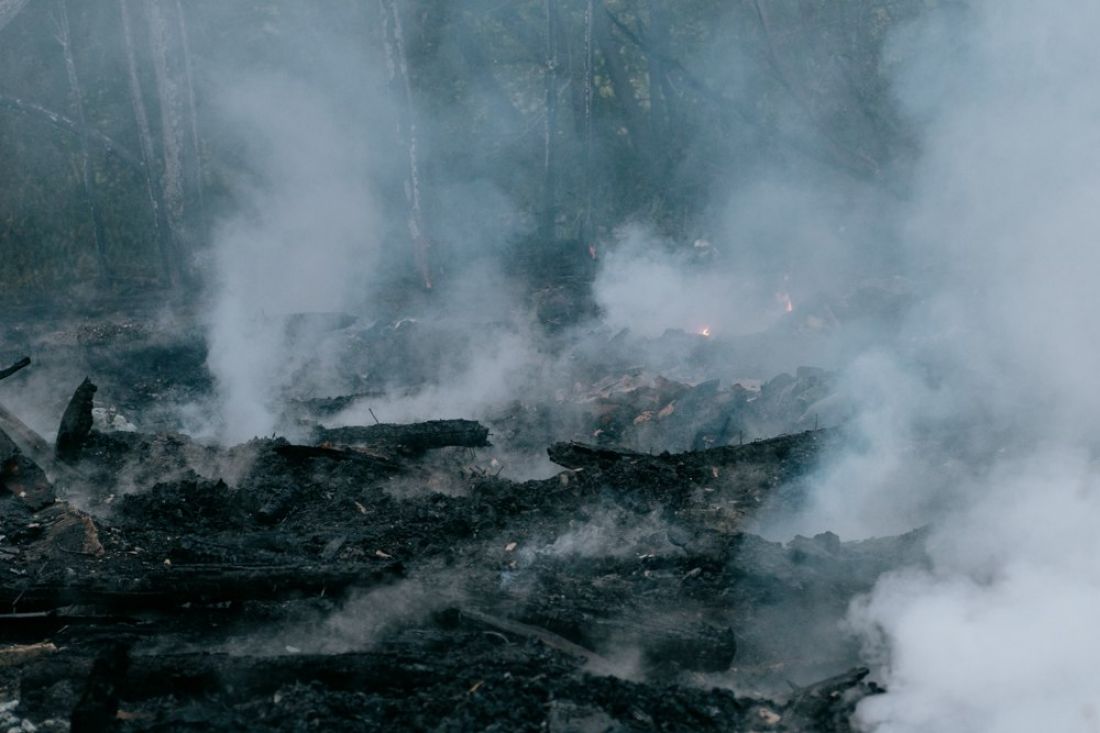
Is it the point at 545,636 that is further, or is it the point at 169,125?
the point at 169,125

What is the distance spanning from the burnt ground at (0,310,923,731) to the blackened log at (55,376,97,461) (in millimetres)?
24

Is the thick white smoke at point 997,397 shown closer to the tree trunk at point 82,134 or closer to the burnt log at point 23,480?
the burnt log at point 23,480

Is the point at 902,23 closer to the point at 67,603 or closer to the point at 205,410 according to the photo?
the point at 205,410

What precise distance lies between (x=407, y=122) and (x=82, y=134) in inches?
189

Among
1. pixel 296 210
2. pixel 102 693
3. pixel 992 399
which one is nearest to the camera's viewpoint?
pixel 102 693

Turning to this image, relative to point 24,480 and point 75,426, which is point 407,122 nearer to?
point 75,426

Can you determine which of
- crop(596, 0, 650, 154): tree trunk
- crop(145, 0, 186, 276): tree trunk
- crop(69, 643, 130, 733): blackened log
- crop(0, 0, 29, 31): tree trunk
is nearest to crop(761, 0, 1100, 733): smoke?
crop(69, 643, 130, 733): blackened log

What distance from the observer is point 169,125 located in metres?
13.1

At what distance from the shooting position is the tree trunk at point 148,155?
42.9 ft

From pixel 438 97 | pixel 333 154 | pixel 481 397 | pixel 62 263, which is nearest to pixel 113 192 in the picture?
pixel 62 263

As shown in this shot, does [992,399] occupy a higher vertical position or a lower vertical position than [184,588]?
higher

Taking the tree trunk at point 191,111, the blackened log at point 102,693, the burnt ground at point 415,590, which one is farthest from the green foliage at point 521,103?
the blackened log at point 102,693

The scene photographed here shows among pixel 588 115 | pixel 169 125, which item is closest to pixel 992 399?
pixel 588 115

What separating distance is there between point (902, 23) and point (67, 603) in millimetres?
14047
